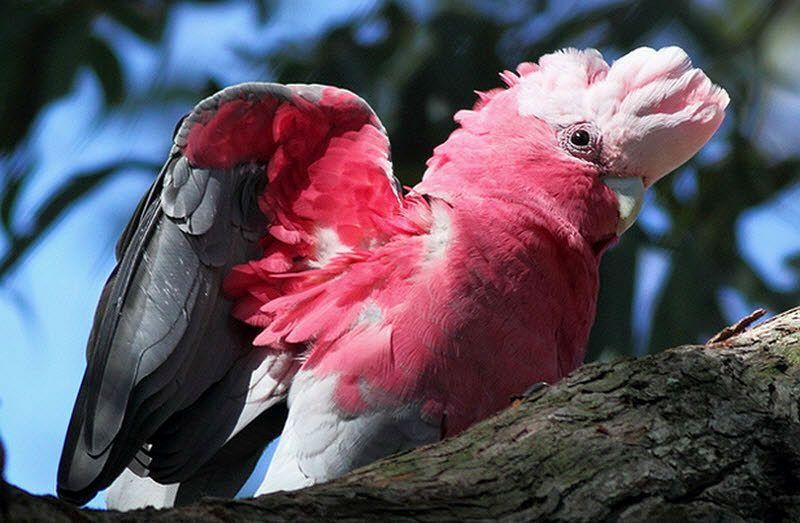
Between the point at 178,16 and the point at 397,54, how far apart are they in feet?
3.73

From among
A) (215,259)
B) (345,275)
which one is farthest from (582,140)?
(215,259)

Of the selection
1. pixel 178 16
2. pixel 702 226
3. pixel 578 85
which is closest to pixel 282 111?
pixel 578 85

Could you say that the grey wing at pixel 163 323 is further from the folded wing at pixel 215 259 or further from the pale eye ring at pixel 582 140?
the pale eye ring at pixel 582 140

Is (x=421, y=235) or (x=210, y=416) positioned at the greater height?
(x=421, y=235)

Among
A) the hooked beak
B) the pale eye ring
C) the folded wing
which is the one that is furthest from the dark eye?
the folded wing

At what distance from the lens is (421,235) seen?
2865 millimetres

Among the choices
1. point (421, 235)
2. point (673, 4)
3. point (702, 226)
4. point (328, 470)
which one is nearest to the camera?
point (328, 470)

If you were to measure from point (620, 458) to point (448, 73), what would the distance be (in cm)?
373

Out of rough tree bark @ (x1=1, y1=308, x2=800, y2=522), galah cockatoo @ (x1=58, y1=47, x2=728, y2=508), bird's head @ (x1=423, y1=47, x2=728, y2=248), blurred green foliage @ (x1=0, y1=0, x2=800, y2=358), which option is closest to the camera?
rough tree bark @ (x1=1, y1=308, x2=800, y2=522)

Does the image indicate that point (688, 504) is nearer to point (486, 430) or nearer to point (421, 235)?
point (486, 430)

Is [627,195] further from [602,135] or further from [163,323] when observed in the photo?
[163,323]

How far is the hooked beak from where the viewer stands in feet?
9.70

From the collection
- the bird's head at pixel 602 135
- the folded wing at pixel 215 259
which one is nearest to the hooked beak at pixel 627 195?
the bird's head at pixel 602 135

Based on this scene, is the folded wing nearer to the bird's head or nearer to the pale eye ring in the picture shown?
the bird's head
